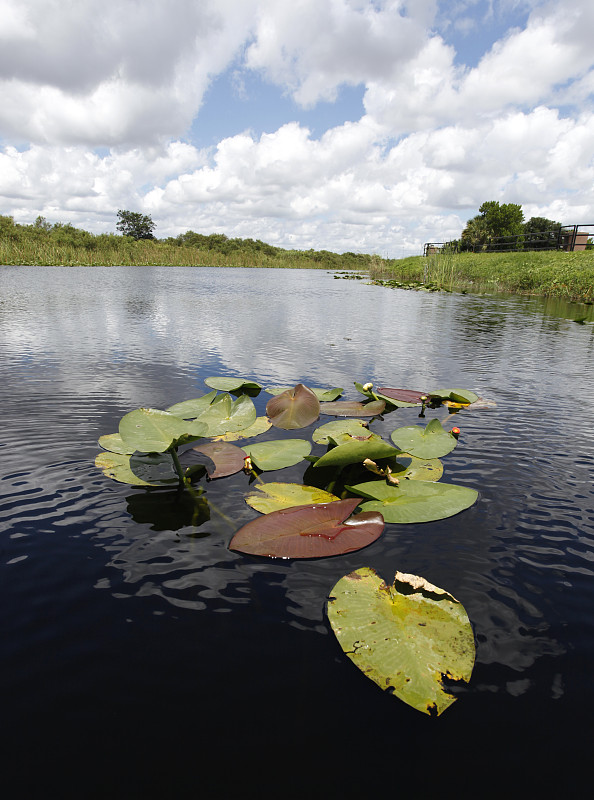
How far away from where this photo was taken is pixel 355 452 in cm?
208

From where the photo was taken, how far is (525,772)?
95cm

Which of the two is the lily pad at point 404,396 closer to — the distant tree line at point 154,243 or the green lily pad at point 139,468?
the green lily pad at point 139,468

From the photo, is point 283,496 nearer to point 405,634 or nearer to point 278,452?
point 278,452

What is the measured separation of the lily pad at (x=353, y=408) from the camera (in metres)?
3.25

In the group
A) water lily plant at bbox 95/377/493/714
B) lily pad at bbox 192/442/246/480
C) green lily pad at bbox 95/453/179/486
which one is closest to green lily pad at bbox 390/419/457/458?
water lily plant at bbox 95/377/493/714

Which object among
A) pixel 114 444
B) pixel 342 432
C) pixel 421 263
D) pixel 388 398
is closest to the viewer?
pixel 114 444

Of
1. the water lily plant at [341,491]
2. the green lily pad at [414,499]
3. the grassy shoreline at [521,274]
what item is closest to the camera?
the water lily plant at [341,491]

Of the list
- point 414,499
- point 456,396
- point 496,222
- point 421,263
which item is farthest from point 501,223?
point 414,499

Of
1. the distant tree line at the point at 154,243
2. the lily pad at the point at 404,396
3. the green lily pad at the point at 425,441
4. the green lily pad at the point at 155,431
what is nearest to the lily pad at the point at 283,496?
the green lily pad at the point at 155,431

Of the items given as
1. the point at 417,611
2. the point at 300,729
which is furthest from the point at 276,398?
the point at 300,729

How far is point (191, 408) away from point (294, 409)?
80 cm

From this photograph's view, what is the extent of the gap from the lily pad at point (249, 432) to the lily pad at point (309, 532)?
1.03m

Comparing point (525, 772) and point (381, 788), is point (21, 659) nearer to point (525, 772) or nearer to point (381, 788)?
point (381, 788)

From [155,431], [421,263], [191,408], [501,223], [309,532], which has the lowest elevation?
[309,532]
